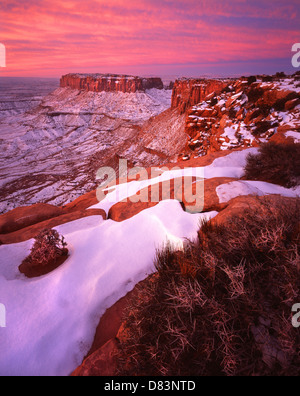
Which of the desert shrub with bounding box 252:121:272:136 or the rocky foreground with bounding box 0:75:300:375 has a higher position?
the desert shrub with bounding box 252:121:272:136

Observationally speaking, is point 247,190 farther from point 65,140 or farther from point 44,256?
point 65,140

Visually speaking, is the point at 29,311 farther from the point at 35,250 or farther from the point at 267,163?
the point at 267,163

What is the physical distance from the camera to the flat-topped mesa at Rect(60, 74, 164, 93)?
102 m

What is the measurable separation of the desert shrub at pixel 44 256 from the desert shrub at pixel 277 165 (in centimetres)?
548

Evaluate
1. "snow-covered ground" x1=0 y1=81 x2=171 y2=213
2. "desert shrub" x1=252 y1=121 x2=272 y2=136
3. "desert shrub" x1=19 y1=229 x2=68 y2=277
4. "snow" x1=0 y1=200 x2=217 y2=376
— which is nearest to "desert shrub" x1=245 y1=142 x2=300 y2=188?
"snow" x1=0 y1=200 x2=217 y2=376

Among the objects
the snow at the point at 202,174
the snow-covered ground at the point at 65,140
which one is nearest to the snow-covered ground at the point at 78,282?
the snow at the point at 202,174

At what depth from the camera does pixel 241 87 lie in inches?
813

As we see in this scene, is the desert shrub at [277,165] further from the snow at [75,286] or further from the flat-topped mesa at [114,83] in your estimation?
the flat-topped mesa at [114,83]

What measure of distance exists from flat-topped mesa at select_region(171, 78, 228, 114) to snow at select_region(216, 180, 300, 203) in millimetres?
53693

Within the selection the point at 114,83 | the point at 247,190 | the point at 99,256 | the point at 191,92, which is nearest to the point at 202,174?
the point at 247,190

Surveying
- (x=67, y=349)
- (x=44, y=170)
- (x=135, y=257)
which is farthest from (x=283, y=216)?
(x=44, y=170)

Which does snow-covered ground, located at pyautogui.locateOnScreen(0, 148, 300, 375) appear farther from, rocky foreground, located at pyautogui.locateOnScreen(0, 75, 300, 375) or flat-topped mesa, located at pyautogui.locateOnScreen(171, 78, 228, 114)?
flat-topped mesa, located at pyautogui.locateOnScreen(171, 78, 228, 114)

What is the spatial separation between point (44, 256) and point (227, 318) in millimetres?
3317

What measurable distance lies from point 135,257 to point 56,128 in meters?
94.5
